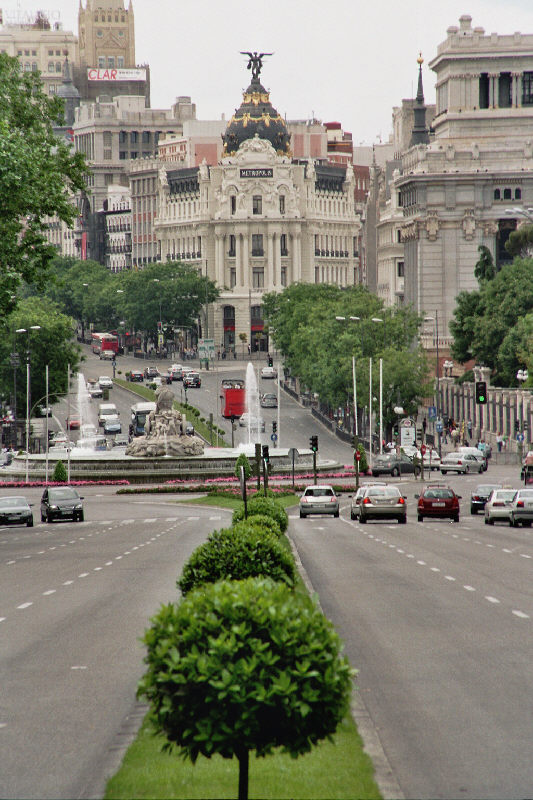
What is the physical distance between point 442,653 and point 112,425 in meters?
105

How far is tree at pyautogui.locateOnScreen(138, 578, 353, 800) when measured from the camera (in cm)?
1024

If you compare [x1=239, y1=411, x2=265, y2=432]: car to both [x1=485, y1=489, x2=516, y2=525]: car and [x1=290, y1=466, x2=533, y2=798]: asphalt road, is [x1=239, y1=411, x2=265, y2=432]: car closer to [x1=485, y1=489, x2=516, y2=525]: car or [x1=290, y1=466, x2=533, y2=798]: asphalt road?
[x1=485, y1=489, x2=516, y2=525]: car

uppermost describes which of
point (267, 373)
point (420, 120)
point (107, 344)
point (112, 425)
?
point (420, 120)

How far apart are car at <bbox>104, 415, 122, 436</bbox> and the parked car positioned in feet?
217

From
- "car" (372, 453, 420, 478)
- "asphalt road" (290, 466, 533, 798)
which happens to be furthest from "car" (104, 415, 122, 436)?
"asphalt road" (290, 466, 533, 798)

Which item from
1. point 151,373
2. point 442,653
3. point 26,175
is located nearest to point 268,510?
point 26,175

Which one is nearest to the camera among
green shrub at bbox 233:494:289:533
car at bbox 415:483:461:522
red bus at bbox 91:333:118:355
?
green shrub at bbox 233:494:289:533

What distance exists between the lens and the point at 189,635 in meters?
10.5

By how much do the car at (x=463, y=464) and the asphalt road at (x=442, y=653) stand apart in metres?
52.7

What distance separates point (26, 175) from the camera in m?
45.8

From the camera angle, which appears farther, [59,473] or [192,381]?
[192,381]

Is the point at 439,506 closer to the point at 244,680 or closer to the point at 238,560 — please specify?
the point at 238,560

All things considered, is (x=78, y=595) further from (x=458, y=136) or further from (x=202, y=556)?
(x=458, y=136)

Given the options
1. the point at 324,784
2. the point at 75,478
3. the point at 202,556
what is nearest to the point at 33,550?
the point at 202,556
